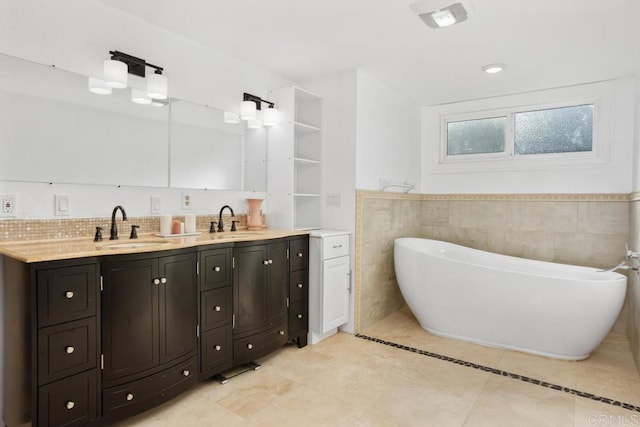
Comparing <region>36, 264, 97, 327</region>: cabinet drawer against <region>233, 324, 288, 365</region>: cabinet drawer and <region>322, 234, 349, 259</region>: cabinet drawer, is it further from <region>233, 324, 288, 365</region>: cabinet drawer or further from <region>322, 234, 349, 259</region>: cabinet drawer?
<region>322, 234, 349, 259</region>: cabinet drawer

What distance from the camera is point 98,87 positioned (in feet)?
7.05

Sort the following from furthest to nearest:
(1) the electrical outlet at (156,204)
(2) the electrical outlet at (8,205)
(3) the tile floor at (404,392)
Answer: (1) the electrical outlet at (156,204) < (3) the tile floor at (404,392) < (2) the electrical outlet at (8,205)

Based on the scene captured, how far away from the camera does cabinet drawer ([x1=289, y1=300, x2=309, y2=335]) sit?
2.76 m

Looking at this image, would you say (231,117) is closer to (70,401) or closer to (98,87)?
(98,87)

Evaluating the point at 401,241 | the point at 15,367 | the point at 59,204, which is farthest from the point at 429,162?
the point at 15,367

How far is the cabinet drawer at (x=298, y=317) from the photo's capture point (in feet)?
9.05

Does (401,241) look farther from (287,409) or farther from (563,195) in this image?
(287,409)

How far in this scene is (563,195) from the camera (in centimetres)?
350

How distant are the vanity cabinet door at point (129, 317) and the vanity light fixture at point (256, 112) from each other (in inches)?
59.4

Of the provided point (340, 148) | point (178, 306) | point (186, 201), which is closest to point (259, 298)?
point (178, 306)

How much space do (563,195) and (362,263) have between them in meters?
2.08

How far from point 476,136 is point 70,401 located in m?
4.13

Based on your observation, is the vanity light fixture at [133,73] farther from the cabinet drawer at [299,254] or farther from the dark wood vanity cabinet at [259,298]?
the cabinet drawer at [299,254]

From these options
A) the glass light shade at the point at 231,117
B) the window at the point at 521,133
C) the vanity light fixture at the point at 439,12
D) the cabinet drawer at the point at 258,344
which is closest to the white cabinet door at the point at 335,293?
the cabinet drawer at the point at 258,344
